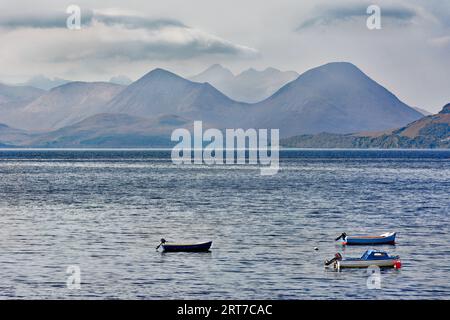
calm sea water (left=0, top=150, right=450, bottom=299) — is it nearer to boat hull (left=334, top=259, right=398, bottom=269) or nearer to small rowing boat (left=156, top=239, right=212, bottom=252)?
boat hull (left=334, top=259, right=398, bottom=269)

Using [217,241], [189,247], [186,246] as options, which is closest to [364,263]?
[189,247]

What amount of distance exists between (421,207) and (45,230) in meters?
57.5

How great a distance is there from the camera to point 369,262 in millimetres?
60750

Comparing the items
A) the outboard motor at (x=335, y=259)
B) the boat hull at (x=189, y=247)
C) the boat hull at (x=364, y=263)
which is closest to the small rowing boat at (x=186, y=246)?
the boat hull at (x=189, y=247)

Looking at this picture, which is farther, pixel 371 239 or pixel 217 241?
pixel 371 239

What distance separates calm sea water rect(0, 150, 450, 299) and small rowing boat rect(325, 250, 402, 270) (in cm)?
82

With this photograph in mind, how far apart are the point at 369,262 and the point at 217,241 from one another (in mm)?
18618

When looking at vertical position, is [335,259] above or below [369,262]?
above

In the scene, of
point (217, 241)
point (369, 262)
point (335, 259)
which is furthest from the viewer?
point (217, 241)

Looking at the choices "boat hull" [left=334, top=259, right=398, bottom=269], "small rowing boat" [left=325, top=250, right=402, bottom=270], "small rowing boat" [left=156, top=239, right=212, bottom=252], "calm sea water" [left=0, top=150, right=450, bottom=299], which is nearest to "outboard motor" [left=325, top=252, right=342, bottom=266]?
"small rowing boat" [left=325, top=250, right=402, bottom=270]

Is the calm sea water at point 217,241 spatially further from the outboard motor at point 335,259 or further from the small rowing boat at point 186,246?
the small rowing boat at point 186,246

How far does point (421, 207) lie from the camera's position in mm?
113750

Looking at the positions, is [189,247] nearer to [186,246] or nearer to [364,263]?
[186,246]
